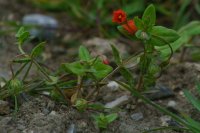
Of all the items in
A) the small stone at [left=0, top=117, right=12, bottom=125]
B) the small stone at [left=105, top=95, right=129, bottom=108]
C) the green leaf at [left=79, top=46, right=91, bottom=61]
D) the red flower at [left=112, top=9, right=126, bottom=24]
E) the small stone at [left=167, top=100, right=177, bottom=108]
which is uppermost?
the red flower at [left=112, top=9, right=126, bottom=24]

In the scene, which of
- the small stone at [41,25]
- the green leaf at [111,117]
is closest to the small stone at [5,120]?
the green leaf at [111,117]

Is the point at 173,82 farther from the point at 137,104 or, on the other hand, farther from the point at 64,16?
the point at 64,16

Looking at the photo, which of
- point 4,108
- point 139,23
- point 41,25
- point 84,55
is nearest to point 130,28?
point 139,23

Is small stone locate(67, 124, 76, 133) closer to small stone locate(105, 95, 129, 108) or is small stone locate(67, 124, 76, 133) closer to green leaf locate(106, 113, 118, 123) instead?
green leaf locate(106, 113, 118, 123)

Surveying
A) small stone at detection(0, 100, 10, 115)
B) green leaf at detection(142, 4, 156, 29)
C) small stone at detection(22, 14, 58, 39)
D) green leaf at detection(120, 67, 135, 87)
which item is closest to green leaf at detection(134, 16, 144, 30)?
green leaf at detection(142, 4, 156, 29)

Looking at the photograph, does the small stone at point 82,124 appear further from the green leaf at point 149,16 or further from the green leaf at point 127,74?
the green leaf at point 149,16

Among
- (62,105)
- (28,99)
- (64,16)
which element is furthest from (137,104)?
(64,16)
